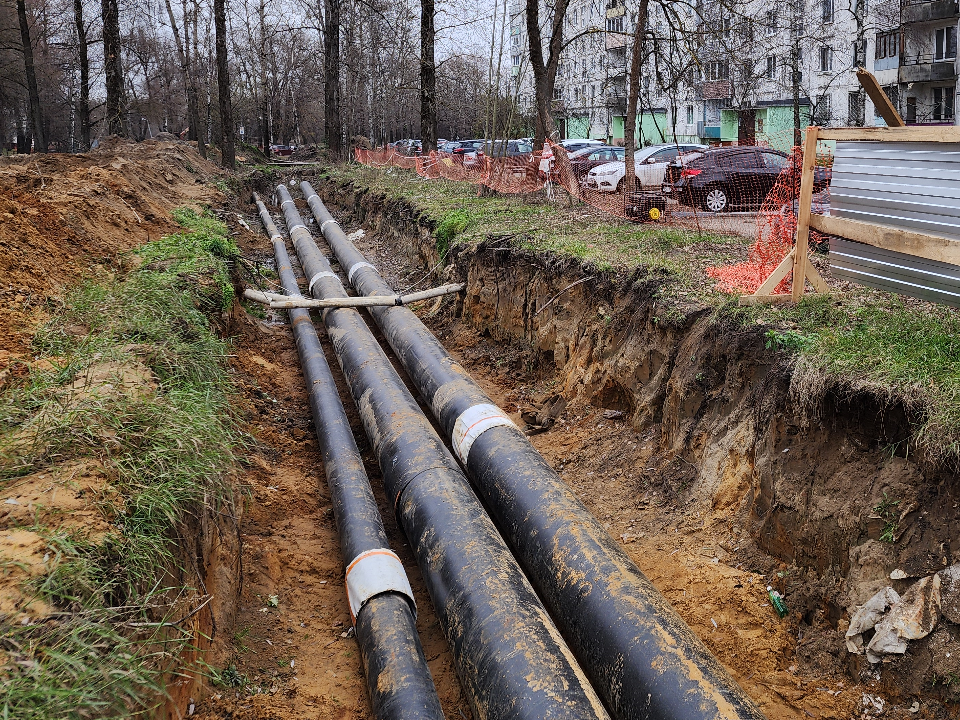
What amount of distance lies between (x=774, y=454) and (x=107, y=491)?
4.27 metres

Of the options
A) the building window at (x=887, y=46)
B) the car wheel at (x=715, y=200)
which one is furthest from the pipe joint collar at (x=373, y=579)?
the building window at (x=887, y=46)

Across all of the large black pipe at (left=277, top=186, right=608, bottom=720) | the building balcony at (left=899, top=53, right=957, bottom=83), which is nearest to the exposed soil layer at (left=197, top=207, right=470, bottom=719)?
the large black pipe at (left=277, top=186, right=608, bottom=720)

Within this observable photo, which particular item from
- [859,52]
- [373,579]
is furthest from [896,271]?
[859,52]

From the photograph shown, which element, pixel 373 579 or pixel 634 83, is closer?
pixel 373 579

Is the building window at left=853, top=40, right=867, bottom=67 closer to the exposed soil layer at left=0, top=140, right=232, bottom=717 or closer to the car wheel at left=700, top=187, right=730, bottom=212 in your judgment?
the car wheel at left=700, top=187, right=730, bottom=212

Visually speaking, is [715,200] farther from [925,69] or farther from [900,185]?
[925,69]

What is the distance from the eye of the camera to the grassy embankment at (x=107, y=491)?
2832 mm

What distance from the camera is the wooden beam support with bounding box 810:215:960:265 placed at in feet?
16.7

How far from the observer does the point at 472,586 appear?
452cm

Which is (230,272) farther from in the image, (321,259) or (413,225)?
(413,225)

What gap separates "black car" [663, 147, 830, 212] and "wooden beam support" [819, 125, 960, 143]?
25.2 feet

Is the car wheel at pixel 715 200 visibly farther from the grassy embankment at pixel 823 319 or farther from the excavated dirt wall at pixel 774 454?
the excavated dirt wall at pixel 774 454

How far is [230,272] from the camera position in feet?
35.7

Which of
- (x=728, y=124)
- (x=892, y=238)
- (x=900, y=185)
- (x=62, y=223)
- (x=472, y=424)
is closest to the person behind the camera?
(x=892, y=238)
